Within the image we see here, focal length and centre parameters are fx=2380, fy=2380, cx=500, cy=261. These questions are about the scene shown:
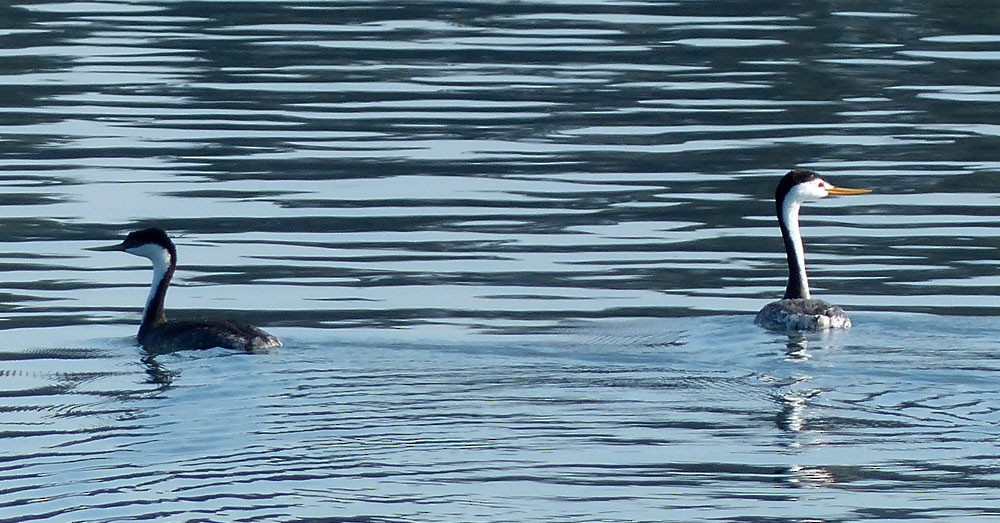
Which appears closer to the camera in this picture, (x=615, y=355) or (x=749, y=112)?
(x=615, y=355)

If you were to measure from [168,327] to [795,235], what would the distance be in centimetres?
465

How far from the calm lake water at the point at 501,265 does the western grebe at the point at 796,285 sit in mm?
164

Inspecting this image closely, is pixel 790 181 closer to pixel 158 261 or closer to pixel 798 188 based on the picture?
pixel 798 188

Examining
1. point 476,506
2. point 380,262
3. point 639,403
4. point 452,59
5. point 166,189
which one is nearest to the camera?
point 476,506

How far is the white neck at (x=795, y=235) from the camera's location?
55.9ft

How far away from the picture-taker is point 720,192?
70.3 ft

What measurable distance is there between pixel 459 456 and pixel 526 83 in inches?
635

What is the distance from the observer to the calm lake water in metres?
11.9

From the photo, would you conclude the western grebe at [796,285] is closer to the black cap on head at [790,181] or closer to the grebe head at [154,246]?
the black cap on head at [790,181]

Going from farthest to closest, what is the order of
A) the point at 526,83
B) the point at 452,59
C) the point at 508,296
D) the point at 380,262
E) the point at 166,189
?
the point at 452,59
the point at 526,83
the point at 166,189
the point at 380,262
the point at 508,296

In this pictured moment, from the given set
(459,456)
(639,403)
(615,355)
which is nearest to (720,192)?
(615,355)

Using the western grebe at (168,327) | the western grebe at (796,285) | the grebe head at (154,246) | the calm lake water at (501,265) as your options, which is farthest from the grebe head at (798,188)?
the grebe head at (154,246)

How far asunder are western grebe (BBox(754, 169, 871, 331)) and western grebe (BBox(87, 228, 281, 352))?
131 inches

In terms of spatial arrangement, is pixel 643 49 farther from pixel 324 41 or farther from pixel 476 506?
pixel 476 506
